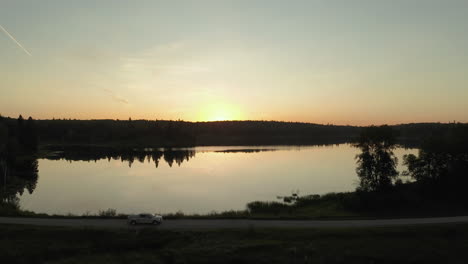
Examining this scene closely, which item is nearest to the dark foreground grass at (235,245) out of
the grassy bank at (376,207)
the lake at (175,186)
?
the grassy bank at (376,207)

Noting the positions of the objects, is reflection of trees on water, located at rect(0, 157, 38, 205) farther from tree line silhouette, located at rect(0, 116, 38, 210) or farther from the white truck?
the white truck

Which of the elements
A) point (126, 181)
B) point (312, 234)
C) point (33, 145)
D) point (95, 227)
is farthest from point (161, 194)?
point (33, 145)

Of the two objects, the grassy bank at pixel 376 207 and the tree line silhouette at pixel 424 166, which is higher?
the tree line silhouette at pixel 424 166

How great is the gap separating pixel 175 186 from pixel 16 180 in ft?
102

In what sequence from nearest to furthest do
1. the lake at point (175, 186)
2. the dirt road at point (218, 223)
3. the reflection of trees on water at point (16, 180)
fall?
the dirt road at point (218, 223), the lake at point (175, 186), the reflection of trees on water at point (16, 180)

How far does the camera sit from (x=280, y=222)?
107 ft

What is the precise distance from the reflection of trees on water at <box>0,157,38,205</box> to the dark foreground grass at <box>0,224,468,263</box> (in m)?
24.3

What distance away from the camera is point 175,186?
6762cm

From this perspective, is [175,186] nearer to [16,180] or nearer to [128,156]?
[16,180]

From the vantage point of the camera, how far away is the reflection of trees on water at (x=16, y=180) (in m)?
57.2

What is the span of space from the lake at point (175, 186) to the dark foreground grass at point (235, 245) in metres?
18.5

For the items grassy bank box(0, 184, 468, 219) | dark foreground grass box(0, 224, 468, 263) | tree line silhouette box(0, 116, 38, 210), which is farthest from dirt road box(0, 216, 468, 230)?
tree line silhouette box(0, 116, 38, 210)

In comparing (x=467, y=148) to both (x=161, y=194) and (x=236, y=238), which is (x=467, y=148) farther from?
(x=161, y=194)

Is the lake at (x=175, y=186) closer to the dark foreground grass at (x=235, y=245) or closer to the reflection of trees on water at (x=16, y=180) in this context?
the reflection of trees on water at (x=16, y=180)
